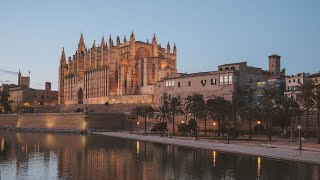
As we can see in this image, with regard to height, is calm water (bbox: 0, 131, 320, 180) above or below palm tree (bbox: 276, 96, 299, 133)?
below

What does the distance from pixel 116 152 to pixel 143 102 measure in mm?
52482

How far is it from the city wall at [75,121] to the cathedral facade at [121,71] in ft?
33.0

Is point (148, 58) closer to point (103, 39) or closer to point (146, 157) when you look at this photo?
point (103, 39)

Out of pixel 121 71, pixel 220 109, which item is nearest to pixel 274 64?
pixel 220 109

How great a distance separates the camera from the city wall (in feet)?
290

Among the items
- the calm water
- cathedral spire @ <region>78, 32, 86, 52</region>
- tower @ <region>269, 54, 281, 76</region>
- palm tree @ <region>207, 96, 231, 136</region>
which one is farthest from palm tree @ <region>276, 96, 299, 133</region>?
cathedral spire @ <region>78, 32, 86, 52</region>

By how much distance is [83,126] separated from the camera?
88188 mm

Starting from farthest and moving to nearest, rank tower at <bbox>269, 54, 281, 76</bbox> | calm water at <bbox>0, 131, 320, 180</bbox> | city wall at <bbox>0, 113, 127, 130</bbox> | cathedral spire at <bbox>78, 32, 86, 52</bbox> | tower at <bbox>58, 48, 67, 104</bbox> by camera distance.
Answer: cathedral spire at <bbox>78, 32, 86, 52</bbox> < tower at <bbox>58, 48, 67, 104</bbox> < city wall at <bbox>0, 113, 127, 130</bbox> < tower at <bbox>269, 54, 281, 76</bbox> < calm water at <bbox>0, 131, 320, 180</bbox>

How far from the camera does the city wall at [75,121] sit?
8844 cm

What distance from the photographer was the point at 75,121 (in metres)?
91.4

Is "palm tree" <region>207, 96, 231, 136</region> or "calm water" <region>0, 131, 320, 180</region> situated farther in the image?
"palm tree" <region>207, 96, 231, 136</region>

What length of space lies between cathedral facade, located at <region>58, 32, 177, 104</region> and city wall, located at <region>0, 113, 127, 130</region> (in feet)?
33.0

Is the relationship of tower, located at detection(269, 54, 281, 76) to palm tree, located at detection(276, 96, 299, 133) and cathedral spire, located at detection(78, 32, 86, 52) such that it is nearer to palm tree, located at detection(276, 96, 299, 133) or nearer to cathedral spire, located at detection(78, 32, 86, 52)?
palm tree, located at detection(276, 96, 299, 133)

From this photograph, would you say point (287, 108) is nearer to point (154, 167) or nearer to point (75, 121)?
point (154, 167)
